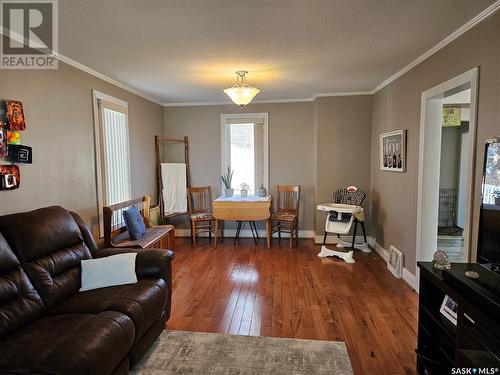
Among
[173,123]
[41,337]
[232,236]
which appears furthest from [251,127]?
[41,337]

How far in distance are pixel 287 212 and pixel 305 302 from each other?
7.41 feet

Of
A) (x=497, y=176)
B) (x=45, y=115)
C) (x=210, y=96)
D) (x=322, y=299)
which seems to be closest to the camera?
(x=497, y=176)

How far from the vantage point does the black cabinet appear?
137cm

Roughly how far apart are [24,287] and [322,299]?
2463 millimetres

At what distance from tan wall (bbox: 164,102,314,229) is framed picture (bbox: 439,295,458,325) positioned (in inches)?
133

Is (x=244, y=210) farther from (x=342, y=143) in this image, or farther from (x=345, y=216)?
(x=342, y=143)

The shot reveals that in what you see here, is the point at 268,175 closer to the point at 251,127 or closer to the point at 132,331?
the point at 251,127

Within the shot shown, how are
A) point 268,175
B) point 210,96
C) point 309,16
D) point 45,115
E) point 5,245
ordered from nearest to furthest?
point 5,245 → point 309,16 → point 45,115 → point 210,96 → point 268,175

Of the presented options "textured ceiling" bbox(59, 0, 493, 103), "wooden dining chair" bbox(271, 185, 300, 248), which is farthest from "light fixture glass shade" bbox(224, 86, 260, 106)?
"wooden dining chair" bbox(271, 185, 300, 248)

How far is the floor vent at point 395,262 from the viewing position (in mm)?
3509

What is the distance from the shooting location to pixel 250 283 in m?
3.44

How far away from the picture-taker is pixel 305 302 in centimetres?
296

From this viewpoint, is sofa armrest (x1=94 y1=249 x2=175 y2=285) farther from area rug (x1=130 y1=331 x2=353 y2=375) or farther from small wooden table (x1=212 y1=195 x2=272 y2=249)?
small wooden table (x1=212 y1=195 x2=272 y2=249)

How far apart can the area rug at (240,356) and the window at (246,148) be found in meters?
3.29
